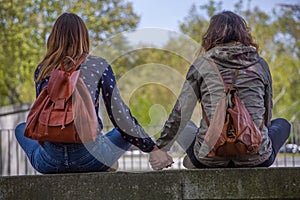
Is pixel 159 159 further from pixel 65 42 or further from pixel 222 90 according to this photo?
pixel 65 42

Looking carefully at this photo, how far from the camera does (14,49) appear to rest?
16.5 meters

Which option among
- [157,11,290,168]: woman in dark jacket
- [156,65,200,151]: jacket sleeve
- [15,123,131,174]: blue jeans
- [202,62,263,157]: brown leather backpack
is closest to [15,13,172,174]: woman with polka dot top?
[15,123,131,174]: blue jeans

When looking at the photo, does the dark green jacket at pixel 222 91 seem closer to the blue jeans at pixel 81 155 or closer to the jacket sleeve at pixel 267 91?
the jacket sleeve at pixel 267 91

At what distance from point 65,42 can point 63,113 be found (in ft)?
2.13

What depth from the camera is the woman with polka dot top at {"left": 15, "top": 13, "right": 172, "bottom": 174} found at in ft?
12.8

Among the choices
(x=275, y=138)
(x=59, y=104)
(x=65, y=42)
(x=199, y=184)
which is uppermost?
(x=65, y=42)

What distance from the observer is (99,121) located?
403 centimetres

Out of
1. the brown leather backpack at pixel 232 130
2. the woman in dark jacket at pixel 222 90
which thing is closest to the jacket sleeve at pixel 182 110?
the woman in dark jacket at pixel 222 90

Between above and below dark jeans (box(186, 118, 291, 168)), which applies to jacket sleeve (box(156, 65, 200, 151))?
above

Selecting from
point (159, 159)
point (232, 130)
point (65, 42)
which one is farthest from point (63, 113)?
point (232, 130)

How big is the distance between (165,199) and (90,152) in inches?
25.9

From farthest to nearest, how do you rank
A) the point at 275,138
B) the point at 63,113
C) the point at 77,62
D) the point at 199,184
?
the point at 275,138 < the point at 77,62 < the point at 63,113 < the point at 199,184

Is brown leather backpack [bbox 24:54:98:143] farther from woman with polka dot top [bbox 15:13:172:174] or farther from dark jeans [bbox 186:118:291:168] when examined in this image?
dark jeans [bbox 186:118:291:168]

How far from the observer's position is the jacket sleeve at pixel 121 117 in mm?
3994
